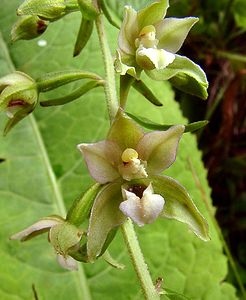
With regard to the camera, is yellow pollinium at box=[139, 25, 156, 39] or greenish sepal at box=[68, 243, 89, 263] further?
yellow pollinium at box=[139, 25, 156, 39]

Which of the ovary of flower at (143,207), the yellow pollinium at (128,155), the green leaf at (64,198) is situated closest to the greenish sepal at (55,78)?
the yellow pollinium at (128,155)

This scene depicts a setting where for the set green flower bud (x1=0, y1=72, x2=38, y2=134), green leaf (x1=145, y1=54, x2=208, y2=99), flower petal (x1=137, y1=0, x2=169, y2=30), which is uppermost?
flower petal (x1=137, y1=0, x2=169, y2=30)

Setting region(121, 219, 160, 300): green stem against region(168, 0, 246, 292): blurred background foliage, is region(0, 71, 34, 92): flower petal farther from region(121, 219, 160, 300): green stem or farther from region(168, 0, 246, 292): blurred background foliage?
region(168, 0, 246, 292): blurred background foliage

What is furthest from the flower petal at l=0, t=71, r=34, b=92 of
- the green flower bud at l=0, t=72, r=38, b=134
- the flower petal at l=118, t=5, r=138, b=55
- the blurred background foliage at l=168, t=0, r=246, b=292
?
the blurred background foliage at l=168, t=0, r=246, b=292

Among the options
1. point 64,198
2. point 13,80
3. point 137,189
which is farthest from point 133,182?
point 64,198

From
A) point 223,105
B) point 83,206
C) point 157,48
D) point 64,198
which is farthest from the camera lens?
point 223,105

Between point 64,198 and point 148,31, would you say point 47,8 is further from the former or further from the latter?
point 64,198
